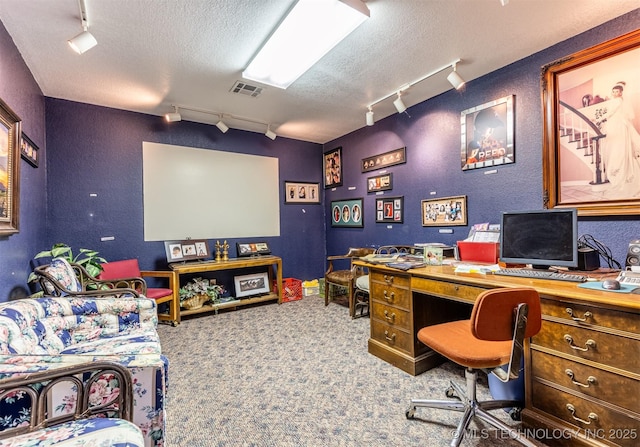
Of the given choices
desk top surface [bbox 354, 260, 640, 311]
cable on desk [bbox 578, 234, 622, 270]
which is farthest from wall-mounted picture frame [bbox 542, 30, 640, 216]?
desk top surface [bbox 354, 260, 640, 311]

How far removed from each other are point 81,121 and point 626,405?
5.14 metres

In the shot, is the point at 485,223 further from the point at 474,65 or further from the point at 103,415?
the point at 103,415

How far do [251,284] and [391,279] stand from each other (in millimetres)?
2570

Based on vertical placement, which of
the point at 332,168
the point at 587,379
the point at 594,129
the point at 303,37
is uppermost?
→ the point at 303,37

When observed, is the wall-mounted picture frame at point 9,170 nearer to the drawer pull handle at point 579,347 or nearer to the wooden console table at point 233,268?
the wooden console table at point 233,268

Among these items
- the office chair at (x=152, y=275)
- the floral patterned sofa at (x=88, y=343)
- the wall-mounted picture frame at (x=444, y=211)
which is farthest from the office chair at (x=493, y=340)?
the office chair at (x=152, y=275)

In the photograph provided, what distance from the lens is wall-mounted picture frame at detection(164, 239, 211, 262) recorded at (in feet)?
12.5

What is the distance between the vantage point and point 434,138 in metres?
3.43

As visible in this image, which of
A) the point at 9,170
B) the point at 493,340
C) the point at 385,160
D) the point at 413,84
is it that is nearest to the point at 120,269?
the point at 9,170

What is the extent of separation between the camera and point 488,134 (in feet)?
9.49

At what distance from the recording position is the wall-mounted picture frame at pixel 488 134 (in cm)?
273

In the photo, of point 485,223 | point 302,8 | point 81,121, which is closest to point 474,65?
point 485,223

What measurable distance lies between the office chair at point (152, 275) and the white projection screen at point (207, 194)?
1.59ft

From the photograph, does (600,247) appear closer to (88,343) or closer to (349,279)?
(349,279)
